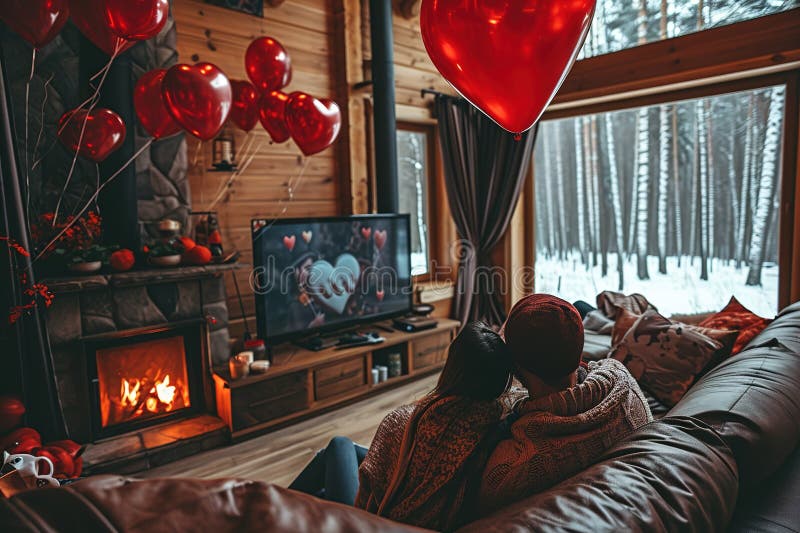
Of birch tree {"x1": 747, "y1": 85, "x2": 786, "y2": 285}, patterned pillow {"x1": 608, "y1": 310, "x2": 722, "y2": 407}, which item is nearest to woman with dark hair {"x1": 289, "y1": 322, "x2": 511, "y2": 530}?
patterned pillow {"x1": 608, "y1": 310, "x2": 722, "y2": 407}

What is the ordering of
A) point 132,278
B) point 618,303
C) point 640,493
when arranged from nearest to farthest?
1. point 640,493
2. point 132,278
3. point 618,303

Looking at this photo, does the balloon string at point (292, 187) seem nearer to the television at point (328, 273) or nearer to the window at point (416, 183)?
the television at point (328, 273)

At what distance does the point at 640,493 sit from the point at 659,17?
3.84 m

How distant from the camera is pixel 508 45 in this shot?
144 cm

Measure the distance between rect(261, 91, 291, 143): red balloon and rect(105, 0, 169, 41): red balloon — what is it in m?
0.89

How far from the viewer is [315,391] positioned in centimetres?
336

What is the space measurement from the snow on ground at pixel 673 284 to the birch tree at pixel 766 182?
0.06m

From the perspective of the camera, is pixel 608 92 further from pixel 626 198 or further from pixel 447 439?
pixel 447 439

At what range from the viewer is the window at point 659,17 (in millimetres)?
3320

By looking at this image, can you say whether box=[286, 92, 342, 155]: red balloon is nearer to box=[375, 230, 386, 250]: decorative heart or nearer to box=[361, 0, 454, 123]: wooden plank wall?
box=[375, 230, 386, 250]: decorative heart

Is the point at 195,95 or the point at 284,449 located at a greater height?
the point at 195,95

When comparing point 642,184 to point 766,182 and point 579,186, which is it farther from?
point 766,182

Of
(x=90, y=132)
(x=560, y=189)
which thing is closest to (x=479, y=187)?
(x=560, y=189)

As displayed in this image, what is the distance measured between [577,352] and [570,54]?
0.87 m
